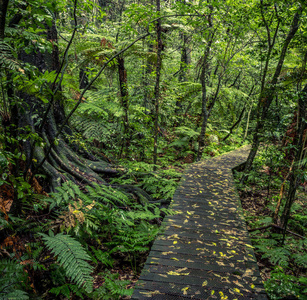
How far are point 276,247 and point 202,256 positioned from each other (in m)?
1.85

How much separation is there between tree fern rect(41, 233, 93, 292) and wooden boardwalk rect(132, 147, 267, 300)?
0.55 metres

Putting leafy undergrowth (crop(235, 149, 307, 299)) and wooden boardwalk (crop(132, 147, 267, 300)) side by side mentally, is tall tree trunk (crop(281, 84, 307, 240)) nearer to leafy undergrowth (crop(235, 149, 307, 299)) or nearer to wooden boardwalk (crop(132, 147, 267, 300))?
leafy undergrowth (crop(235, 149, 307, 299))

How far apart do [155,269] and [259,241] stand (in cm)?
283

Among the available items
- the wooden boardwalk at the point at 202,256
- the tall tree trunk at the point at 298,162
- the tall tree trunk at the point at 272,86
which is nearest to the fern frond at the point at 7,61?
the wooden boardwalk at the point at 202,256

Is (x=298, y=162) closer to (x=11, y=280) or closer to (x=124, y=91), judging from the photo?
(x=11, y=280)

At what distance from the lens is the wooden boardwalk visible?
2.21 metres

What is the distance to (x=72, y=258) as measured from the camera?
2.19m

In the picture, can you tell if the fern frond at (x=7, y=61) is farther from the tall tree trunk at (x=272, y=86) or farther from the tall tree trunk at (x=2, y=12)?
the tall tree trunk at (x=272, y=86)

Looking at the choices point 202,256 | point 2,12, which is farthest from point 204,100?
point 2,12

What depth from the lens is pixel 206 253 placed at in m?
2.81

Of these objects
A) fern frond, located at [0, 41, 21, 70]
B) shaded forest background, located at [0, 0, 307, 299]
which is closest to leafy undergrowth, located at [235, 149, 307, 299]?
shaded forest background, located at [0, 0, 307, 299]

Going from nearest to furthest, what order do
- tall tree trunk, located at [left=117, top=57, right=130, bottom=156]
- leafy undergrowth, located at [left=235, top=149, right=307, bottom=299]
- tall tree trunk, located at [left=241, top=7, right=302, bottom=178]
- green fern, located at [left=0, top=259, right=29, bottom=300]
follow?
green fern, located at [left=0, top=259, right=29, bottom=300], leafy undergrowth, located at [left=235, top=149, right=307, bottom=299], tall tree trunk, located at [left=241, top=7, right=302, bottom=178], tall tree trunk, located at [left=117, top=57, right=130, bottom=156]

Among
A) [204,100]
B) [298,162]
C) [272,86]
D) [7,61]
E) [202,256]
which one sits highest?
[272,86]

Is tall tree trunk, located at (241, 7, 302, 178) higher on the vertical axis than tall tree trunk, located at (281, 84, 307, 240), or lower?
higher
